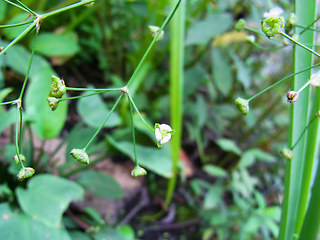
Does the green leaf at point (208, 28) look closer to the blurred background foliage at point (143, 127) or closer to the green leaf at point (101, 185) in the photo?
the blurred background foliage at point (143, 127)

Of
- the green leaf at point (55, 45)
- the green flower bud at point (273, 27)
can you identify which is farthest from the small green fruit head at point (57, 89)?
the green leaf at point (55, 45)

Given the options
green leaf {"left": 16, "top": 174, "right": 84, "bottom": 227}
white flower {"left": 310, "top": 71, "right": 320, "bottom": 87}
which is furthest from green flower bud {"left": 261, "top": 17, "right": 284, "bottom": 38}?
green leaf {"left": 16, "top": 174, "right": 84, "bottom": 227}

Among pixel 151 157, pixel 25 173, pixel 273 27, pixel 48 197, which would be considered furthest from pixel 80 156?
pixel 151 157

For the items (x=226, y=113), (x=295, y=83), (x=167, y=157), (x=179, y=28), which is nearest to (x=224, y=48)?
(x=226, y=113)

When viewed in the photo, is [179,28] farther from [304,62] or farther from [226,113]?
[226,113]

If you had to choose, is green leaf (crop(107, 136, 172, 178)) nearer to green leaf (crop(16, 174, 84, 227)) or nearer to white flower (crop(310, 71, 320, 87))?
green leaf (crop(16, 174, 84, 227))

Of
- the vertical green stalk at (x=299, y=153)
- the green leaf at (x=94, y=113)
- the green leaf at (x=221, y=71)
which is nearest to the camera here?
the vertical green stalk at (x=299, y=153)

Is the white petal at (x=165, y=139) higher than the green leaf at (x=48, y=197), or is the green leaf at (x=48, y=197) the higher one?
the white petal at (x=165, y=139)
